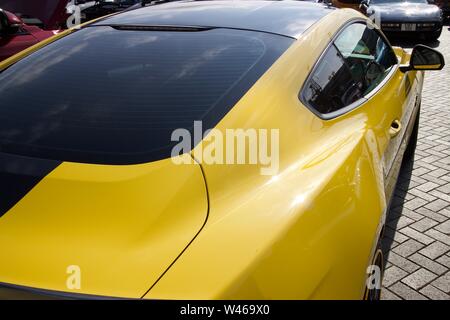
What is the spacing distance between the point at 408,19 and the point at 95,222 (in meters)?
9.77

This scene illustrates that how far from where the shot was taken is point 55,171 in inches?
52.8

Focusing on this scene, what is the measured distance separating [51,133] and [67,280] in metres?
0.65

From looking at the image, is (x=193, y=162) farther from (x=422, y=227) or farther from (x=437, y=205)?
(x=437, y=205)

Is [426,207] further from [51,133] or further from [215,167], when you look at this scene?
[51,133]

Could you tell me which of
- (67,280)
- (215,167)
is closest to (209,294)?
(67,280)

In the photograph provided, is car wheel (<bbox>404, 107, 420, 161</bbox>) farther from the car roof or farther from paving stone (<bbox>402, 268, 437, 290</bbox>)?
the car roof

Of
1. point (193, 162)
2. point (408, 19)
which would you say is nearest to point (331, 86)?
point (193, 162)

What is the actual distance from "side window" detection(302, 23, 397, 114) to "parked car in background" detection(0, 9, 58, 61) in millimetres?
3965

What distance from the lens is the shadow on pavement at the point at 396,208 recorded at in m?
2.91

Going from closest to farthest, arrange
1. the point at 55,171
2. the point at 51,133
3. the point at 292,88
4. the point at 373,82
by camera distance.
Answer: the point at 55,171
the point at 51,133
the point at 292,88
the point at 373,82

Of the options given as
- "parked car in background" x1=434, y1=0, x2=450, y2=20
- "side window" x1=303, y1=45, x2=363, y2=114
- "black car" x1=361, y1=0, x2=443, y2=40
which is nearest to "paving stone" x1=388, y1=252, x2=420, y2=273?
"side window" x1=303, y1=45, x2=363, y2=114

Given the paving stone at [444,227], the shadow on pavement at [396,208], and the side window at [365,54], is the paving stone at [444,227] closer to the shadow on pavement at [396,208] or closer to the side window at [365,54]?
the shadow on pavement at [396,208]

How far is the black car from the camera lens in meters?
9.45

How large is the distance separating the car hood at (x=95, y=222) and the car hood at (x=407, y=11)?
9.46 m
